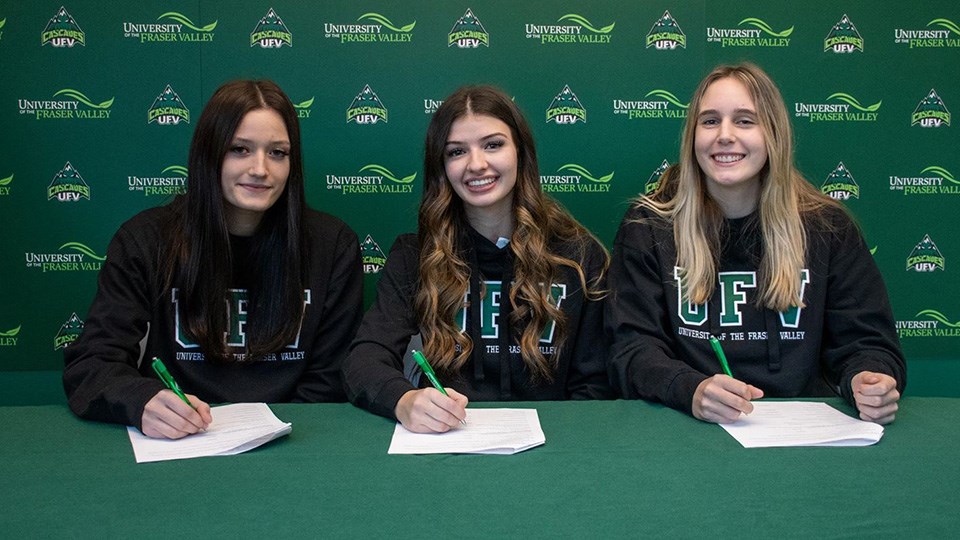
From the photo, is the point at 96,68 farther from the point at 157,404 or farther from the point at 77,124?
the point at 157,404

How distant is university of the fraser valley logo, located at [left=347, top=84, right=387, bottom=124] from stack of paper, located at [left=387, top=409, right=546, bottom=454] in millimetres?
1722

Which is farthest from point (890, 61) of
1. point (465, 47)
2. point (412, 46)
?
point (412, 46)

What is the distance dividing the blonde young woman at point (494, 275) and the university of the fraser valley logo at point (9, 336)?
5.94 feet

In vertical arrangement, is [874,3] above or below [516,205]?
above

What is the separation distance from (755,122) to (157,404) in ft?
4.99

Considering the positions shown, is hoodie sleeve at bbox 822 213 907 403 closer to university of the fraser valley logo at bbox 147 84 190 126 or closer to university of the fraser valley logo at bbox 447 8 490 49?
university of the fraser valley logo at bbox 447 8 490 49

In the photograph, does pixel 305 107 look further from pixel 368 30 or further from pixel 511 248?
pixel 511 248

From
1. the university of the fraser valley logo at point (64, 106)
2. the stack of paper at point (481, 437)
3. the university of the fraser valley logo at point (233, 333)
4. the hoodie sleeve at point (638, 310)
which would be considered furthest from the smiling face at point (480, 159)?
the university of the fraser valley logo at point (64, 106)

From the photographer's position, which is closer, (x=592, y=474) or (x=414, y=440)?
(x=592, y=474)

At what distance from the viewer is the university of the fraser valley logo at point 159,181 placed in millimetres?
2838

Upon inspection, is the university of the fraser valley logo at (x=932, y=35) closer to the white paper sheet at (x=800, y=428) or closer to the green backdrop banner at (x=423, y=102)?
the green backdrop banner at (x=423, y=102)

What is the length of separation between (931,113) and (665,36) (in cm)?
112

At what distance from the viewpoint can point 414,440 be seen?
1.29 meters

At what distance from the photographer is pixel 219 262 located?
1868 mm
